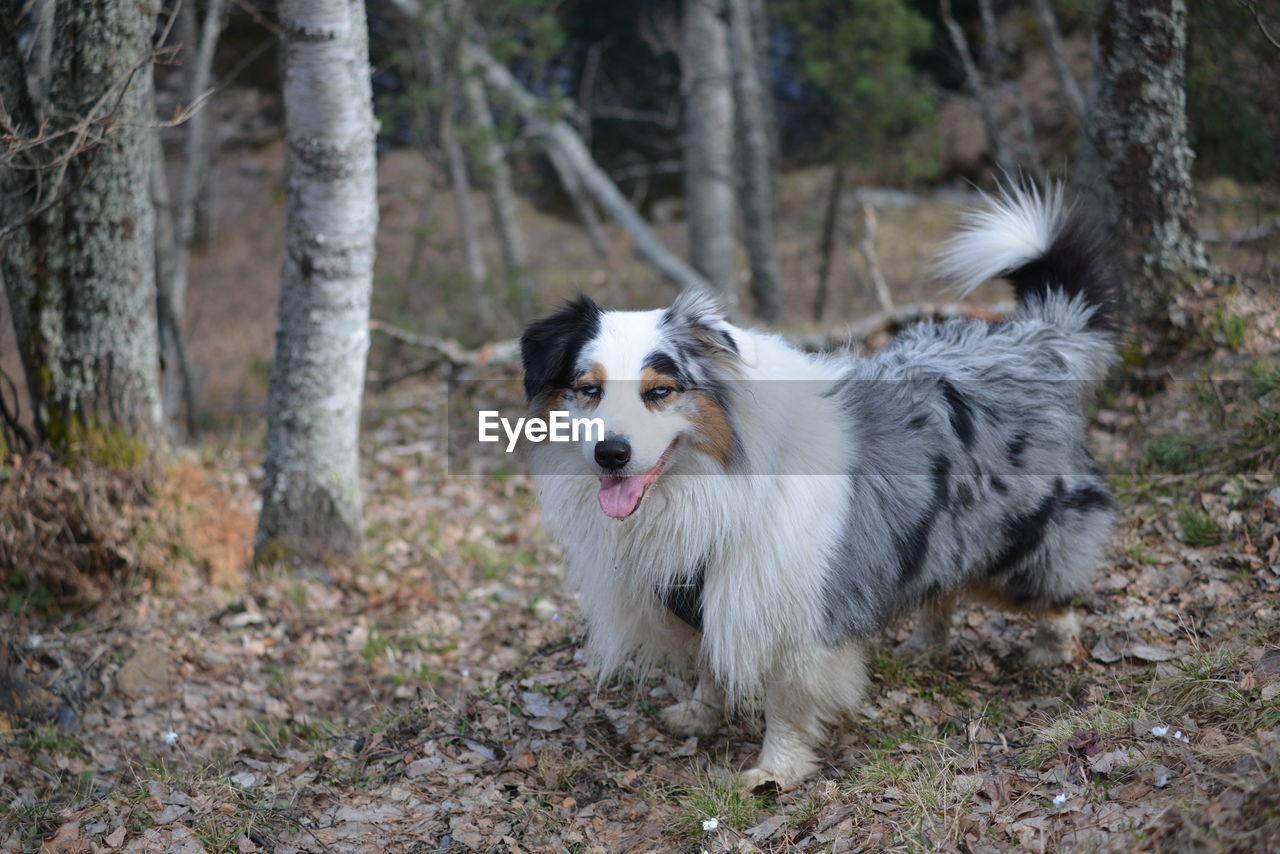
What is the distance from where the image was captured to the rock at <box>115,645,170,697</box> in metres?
4.45

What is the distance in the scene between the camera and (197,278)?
16797mm

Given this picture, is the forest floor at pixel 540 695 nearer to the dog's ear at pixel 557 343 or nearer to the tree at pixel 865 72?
the dog's ear at pixel 557 343

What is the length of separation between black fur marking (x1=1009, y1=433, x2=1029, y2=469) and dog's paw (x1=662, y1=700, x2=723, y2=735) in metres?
1.49

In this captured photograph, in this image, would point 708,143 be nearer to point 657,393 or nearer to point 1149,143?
point 1149,143

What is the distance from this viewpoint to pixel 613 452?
2979 millimetres

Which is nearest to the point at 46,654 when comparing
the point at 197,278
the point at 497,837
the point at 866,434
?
the point at 497,837

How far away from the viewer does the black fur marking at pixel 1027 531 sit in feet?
12.3

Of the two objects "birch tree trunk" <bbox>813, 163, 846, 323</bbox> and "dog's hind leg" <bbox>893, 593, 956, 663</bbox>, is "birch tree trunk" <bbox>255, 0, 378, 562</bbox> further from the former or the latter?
"birch tree trunk" <bbox>813, 163, 846, 323</bbox>

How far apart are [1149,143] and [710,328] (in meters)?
3.55

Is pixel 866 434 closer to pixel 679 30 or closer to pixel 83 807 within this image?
pixel 83 807

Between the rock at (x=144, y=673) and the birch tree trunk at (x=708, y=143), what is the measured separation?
20.2ft

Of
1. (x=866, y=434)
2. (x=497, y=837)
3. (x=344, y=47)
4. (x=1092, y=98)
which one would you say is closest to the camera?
(x=497, y=837)

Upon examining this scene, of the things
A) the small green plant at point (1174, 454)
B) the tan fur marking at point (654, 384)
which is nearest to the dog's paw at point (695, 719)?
the tan fur marking at point (654, 384)

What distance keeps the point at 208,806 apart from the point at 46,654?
177 cm
